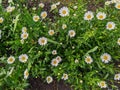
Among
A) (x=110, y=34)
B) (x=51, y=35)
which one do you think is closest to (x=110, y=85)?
(x=110, y=34)

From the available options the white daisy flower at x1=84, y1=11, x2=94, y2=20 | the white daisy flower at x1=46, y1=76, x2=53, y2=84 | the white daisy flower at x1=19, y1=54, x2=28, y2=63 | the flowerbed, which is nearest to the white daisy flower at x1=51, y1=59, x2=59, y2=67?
the flowerbed

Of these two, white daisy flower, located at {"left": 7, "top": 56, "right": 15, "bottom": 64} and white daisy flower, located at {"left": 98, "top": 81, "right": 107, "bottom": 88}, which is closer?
→ white daisy flower, located at {"left": 98, "top": 81, "right": 107, "bottom": 88}

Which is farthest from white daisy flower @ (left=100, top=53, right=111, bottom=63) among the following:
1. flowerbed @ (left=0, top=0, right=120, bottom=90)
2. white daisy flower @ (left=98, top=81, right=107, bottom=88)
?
white daisy flower @ (left=98, top=81, right=107, bottom=88)

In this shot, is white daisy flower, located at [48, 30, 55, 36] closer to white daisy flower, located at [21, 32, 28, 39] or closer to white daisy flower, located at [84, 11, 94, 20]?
white daisy flower, located at [21, 32, 28, 39]

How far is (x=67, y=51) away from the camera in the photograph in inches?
134

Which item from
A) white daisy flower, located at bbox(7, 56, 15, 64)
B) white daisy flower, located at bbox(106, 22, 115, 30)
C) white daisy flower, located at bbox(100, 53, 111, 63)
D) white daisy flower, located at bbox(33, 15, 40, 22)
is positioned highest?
white daisy flower, located at bbox(33, 15, 40, 22)

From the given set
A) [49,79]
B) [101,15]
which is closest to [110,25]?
[101,15]

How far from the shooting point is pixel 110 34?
10.9 feet

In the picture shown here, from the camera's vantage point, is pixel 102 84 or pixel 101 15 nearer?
pixel 102 84

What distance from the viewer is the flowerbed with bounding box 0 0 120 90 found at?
3.32 meters

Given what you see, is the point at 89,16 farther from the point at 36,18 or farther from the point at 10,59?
the point at 10,59

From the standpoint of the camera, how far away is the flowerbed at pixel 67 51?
3320 millimetres

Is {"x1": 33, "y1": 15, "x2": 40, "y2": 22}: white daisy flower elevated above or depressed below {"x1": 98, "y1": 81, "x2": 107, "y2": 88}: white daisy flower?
above

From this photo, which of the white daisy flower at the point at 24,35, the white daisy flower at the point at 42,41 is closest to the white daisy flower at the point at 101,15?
the white daisy flower at the point at 42,41
